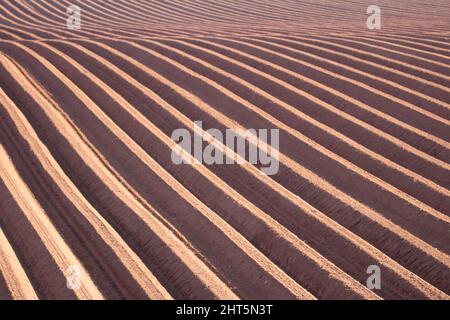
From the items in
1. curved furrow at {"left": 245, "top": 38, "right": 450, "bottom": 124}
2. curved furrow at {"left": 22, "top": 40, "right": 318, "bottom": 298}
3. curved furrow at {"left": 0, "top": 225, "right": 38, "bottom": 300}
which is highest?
curved furrow at {"left": 245, "top": 38, "right": 450, "bottom": 124}

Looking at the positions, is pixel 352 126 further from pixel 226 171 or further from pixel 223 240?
pixel 223 240

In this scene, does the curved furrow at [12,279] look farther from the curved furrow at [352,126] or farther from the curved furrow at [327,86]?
the curved furrow at [327,86]

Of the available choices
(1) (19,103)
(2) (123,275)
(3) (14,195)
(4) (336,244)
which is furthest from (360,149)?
(1) (19,103)

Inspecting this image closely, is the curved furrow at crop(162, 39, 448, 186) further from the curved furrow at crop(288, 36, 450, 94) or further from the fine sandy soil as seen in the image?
the curved furrow at crop(288, 36, 450, 94)

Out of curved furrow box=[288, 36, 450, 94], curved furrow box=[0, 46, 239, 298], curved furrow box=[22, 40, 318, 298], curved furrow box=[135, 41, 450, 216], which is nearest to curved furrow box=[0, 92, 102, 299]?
curved furrow box=[0, 46, 239, 298]

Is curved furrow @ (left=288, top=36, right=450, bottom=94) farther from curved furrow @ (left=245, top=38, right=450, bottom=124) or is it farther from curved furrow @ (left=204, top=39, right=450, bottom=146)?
curved furrow @ (left=204, top=39, right=450, bottom=146)

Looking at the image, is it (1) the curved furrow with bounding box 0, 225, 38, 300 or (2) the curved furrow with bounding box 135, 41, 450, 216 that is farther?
(2) the curved furrow with bounding box 135, 41, 450, 216

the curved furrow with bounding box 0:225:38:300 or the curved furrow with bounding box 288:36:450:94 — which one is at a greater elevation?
the curved furrow with bounding box 288:36:450:94

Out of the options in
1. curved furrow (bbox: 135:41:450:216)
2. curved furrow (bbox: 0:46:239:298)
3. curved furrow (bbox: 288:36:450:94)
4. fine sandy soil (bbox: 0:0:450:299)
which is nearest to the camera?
curved furrow (bbox: 0:46:239:298)

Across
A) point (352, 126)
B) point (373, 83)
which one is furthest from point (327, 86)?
point (352, 126)

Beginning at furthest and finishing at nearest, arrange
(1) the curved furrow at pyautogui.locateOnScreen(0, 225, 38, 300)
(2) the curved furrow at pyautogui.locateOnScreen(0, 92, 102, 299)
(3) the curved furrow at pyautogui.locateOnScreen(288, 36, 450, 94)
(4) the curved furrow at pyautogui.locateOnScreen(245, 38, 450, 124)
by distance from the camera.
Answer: (3) the curved furrow at pyautogui.locateOnScreen(288, 36, 450, 94), (4) the curved furrow at pyautogui.locateOnScreen(245, 38, 450, 124), (2) the curved furrow at pyautogui.locateOnScreen(0, 92, 102, 299), (1) the curved furrow at pyautogui.locateOnScreen(0, 225, 38, 300)
